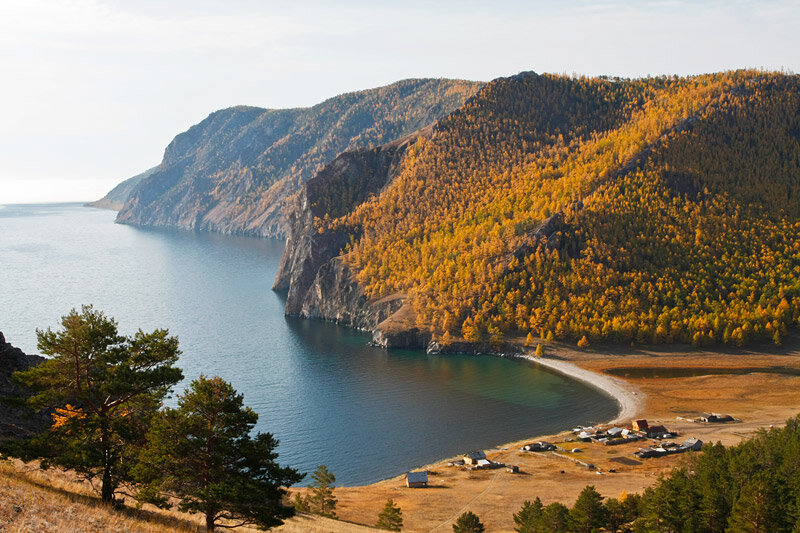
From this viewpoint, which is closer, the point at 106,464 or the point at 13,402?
the point at 13,402

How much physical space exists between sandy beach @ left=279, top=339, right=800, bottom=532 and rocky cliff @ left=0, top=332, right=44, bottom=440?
1984 cm

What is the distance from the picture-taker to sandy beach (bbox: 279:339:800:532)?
7919 cm

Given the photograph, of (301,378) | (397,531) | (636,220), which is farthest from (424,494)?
(636,220)

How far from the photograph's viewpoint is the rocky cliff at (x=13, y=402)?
44812mm

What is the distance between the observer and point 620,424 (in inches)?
4417

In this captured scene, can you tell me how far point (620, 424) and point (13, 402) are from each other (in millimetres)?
96695

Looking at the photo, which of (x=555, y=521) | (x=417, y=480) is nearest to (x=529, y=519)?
(x=555, y=521)

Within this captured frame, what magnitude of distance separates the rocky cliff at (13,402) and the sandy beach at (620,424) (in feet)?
65.1

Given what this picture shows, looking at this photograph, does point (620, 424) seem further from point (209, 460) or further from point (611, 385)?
point (209, 460)

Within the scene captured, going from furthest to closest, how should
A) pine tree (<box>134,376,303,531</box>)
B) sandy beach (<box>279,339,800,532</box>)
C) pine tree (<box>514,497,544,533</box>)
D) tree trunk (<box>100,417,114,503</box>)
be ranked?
sandy beach (<box>279,339,800,532</box>) < pine tree (<box>514,497,544,533</box>) < tree trunk (<box>100,417,114,503</box>) < pine tree (<box>134,376,303,531</box>)

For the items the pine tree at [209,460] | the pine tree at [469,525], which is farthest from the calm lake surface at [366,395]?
the pine tree at [209,460]

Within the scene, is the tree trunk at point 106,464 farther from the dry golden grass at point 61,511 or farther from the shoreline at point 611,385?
the shoreline at point 611,385

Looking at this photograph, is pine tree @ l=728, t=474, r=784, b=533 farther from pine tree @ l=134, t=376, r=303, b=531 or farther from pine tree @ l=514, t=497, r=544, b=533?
pine tree @ l=134, t=376, r=303, b=531

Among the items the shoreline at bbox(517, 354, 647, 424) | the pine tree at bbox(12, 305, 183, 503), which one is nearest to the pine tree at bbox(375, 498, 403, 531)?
the pine tree at bbox(12, 305, 183, 503)
